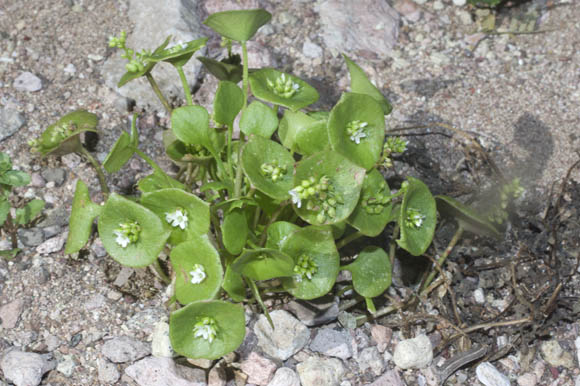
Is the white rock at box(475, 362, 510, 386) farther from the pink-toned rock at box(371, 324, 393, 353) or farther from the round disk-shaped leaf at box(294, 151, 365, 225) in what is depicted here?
the round disk-shaped leaf at box(294, 151, 365, 225)

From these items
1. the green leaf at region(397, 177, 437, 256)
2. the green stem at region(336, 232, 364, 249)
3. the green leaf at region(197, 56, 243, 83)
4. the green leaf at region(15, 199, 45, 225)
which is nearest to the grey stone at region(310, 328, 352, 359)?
the green stem at region(336, 232, 364, 249)

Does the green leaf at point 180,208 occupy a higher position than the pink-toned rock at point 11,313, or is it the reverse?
the green leaf at point 180,208

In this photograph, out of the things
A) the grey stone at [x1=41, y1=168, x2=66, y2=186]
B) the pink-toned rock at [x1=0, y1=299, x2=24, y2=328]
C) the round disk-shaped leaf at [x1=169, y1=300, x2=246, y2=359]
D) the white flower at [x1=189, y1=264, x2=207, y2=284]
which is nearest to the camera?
the round disk-shaped leaf at [x1=169, y1=300, x2=246, y2=359]

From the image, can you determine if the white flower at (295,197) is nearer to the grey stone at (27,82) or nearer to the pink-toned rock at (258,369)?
the pink-toned rock at (258,369)

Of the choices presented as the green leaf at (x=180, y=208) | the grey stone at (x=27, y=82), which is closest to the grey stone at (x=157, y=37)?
the grey stone at (x=27, y=82)

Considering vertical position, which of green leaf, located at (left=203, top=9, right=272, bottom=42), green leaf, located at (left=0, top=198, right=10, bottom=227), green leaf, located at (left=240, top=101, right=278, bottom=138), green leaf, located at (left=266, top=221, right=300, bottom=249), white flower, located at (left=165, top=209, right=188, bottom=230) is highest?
green leaf, located at (left=203, top=9, right=272, bottom=42)

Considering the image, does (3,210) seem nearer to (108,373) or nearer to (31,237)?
(31,237)

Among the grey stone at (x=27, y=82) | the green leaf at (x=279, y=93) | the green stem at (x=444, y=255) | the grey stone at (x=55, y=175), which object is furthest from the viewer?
the grey stone at (x=27, y=82)

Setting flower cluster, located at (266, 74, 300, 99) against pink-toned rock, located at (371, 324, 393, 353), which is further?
pink-toned rock, located at (371, 324, 393, 353)

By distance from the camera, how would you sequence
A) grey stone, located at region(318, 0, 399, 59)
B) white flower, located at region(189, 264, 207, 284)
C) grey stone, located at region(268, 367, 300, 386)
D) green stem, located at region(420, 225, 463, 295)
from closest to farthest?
white flower, located at region(189, 264, 207, 284) → grey stone, located at region(268, 367, 300, 386) → green stem, located at region(420, 225, 463, 295) → grey stone, located at region(318, 0, 399, 59)
